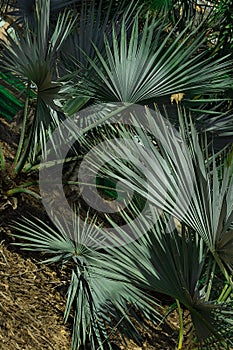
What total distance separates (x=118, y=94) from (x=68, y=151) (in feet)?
3.01

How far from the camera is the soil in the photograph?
4070mm

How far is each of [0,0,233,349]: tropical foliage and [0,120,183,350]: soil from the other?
10 centimetres

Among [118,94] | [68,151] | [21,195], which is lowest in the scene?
[21,195]

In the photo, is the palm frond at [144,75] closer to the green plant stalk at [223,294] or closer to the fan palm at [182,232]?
the fan palm at [182,232]

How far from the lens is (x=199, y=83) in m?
4.62

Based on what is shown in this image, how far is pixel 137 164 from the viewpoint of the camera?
3154 mm

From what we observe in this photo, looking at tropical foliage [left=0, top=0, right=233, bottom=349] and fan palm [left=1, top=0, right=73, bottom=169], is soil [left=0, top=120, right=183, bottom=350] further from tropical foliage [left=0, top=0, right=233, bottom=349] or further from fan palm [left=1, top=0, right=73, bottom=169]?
fan palm [left=1, top=0, right=73, bottom=169]

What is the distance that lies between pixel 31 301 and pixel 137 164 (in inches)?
66.0

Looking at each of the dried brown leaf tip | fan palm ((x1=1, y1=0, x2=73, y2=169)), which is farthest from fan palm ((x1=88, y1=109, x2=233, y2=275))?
the dried brown leaf tip

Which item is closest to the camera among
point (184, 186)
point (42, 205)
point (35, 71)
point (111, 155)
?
point (184, 186)

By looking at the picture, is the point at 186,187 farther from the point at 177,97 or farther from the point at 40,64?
the point at 177,97

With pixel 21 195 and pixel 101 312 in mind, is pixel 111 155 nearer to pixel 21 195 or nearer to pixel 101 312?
pixel 101 312

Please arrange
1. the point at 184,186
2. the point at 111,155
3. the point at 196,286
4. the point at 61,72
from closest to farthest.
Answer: the point at 196,286 → the point at 184,186 → the point at 111,155 → the point at 61,72

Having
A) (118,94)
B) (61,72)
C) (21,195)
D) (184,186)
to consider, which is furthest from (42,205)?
(184,186)
